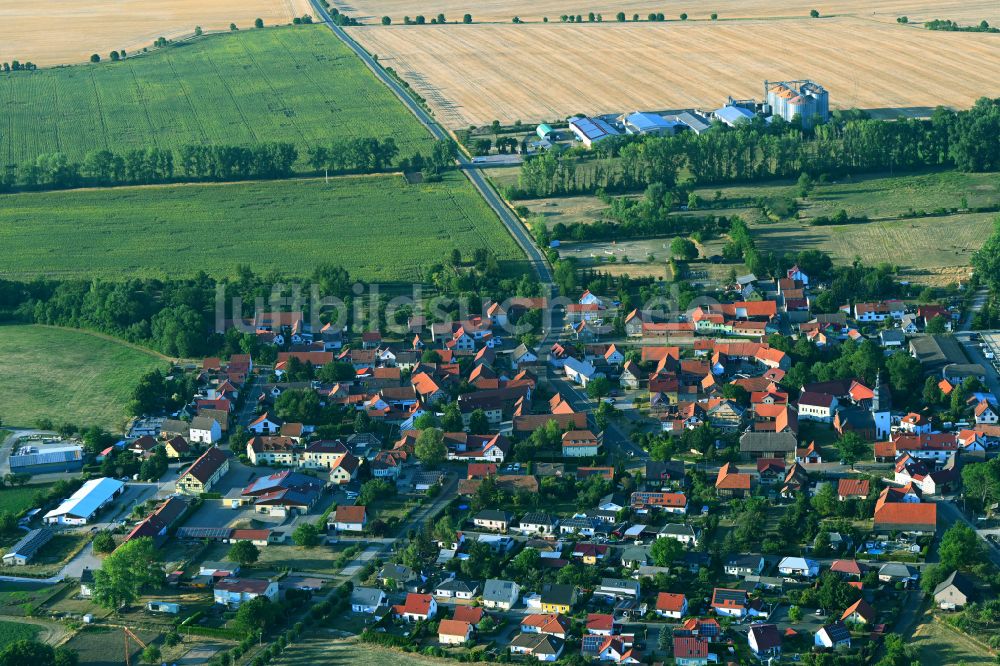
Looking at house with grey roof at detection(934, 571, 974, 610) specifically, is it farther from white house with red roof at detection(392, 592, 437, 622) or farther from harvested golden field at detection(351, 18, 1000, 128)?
harvested golden field at detection(351, 18, 1000, 128)

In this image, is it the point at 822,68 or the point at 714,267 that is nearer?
the point at 714,267

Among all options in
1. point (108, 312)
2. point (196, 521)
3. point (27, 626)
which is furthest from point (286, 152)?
point (27, 626)

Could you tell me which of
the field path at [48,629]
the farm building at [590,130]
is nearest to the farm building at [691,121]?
the farm building at [590,130]

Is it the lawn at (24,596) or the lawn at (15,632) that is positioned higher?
the lawn at (24,596)

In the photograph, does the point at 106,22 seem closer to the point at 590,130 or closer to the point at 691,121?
the point at 590,130

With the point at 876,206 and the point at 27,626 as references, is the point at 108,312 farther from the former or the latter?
the point at 876,206

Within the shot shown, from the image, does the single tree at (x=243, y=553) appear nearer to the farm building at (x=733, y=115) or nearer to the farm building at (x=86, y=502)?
the farm building at (x=86, y=502)

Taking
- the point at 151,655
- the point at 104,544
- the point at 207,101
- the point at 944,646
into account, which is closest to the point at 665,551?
the point at 944,646
